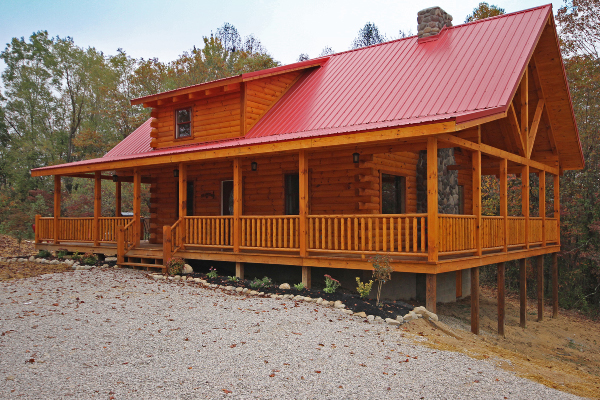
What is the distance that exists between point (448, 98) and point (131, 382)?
32.0 feet

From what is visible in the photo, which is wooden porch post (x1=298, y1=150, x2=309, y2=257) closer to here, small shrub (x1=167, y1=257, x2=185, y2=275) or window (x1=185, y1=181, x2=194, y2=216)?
small shrub (x1=167, y1=257, x2=185, y2=275)

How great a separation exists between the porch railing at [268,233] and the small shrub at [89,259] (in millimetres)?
6127

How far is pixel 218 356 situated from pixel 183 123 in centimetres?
1151

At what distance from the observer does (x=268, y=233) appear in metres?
12.1

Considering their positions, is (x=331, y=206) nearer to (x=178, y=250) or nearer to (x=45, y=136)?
(x=178, y=250)

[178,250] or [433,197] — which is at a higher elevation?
[433,197]

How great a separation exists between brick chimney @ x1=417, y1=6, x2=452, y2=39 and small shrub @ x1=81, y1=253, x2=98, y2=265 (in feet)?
42.2

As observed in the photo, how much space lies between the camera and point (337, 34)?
7488 centimetres

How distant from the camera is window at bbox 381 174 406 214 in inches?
561

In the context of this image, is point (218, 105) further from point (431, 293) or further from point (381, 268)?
point (431, 293)

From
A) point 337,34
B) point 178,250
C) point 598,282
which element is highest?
point 337,34

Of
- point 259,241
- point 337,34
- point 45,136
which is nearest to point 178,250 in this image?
point 259,241

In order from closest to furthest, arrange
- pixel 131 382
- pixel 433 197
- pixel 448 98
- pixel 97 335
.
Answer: pixel 131 382 → pixel 97 335 → pixel 433 197 → pixel 448 98

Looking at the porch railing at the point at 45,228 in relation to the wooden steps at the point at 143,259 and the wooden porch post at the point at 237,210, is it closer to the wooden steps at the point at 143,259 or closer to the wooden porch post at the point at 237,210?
the wooden steps at the point at 143,259
